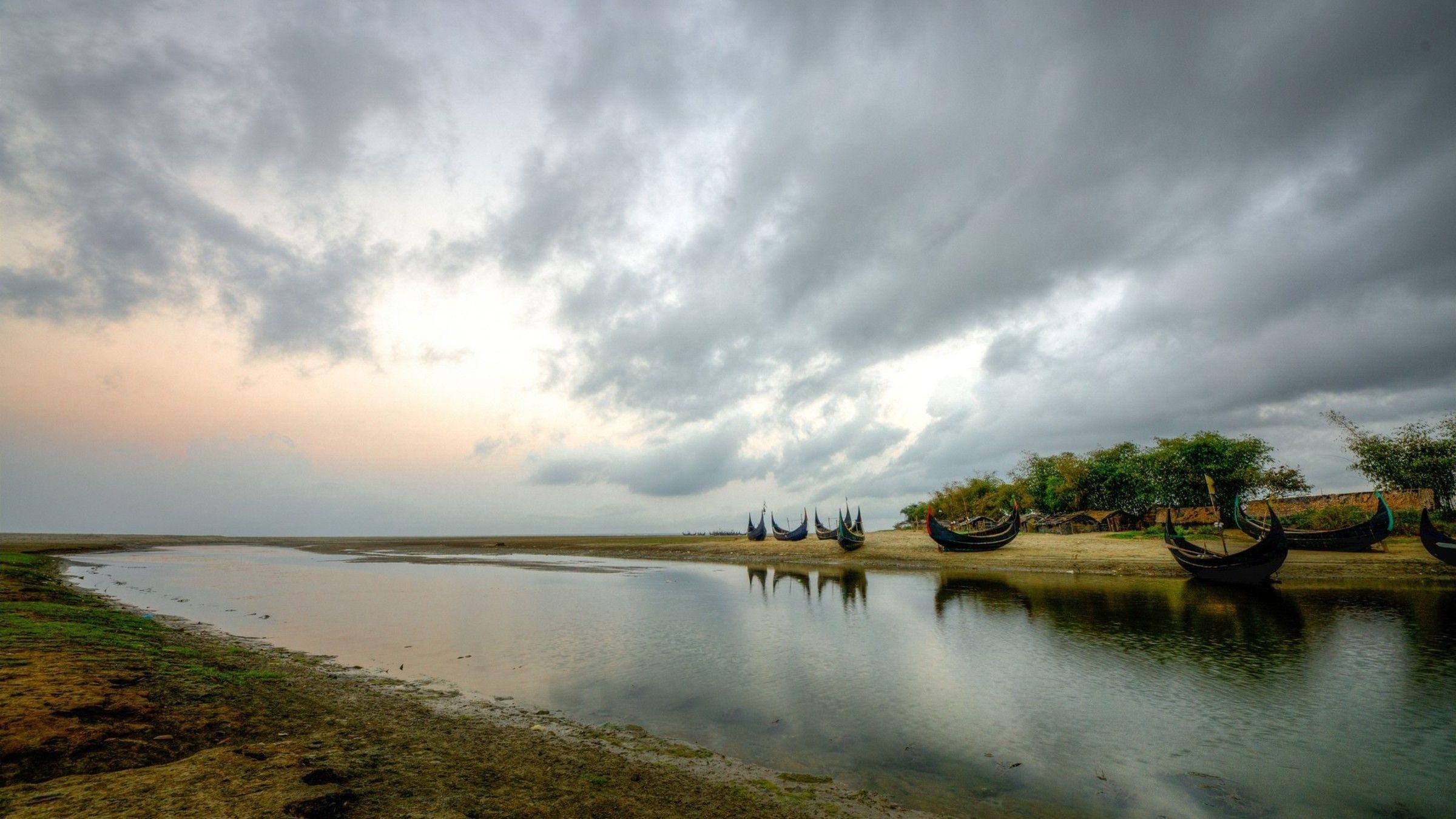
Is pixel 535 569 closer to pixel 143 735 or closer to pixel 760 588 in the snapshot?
pixel 760 588

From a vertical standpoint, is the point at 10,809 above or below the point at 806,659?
above

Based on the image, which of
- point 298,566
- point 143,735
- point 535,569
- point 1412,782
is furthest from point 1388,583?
point 298,566

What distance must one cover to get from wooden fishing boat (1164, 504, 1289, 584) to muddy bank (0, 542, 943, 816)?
93.5ft

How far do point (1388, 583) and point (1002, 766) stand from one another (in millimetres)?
32433

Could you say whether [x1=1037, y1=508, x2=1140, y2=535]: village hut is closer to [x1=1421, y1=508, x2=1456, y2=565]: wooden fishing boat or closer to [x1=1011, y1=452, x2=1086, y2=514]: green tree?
[x1=1011, y1=452, x2=1086, y2=514]: green tree

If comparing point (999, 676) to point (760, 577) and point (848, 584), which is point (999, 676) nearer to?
point (848, 584)

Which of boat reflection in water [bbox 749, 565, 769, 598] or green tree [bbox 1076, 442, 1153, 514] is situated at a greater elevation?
green tree [bbox 1076, 442, 1153, 514]

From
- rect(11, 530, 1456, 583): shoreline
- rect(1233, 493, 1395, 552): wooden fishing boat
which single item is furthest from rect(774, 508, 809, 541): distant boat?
rect(1233, 493, 1395, 552): wooden fishing boat

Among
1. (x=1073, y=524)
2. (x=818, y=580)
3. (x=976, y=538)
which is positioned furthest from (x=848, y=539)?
(x=1073, y=524)

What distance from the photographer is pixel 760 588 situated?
32.5 metres

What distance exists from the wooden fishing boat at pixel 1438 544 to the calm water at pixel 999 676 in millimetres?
2964

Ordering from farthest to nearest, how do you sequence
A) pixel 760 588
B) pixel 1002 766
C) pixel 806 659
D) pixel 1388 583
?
pixel 760 588 < pixel 1388 583 < pixel 806 659 < pixel 1002 766

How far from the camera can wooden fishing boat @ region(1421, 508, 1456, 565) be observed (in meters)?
26.0

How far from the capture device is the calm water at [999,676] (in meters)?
7.93
